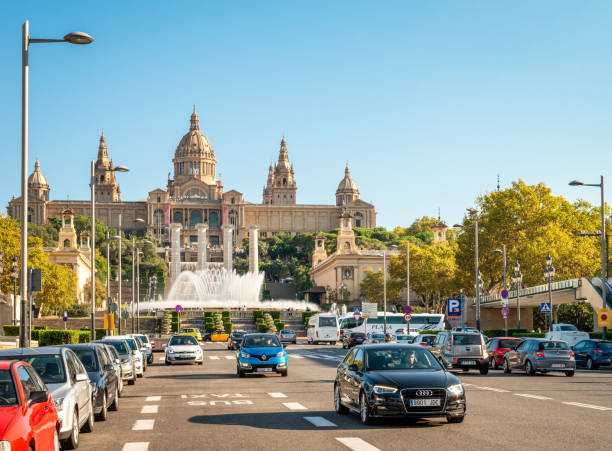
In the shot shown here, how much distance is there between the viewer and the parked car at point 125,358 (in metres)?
24.2

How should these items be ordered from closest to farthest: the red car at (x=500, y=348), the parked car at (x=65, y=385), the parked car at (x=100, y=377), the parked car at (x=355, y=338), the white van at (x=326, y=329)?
the parked car at (x=65, y=385) → the parked car at (x=100, y=377) → the red car at (x=500, y=348) → the parked car at (x=355, y=338) → the white van at (x=326, y=329)

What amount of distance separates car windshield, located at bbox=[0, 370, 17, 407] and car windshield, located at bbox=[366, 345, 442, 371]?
22.2ft

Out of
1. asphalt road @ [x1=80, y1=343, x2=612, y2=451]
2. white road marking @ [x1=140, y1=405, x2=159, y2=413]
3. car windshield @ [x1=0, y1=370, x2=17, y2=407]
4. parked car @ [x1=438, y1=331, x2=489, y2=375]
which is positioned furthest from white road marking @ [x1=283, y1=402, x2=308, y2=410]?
parked car @ [x1=438, y1=331, x2=489, y2=375]

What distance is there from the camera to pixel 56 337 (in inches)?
1853

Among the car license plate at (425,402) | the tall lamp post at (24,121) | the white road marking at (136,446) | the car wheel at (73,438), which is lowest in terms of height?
the white road marking at (136,446)

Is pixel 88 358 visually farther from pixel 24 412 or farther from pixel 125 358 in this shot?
pixel 125 358

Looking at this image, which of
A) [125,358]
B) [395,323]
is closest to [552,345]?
[125,358]

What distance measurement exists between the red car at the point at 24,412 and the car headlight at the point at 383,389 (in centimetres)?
520

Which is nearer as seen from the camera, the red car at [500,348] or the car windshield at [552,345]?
the car windshield at [552,345]

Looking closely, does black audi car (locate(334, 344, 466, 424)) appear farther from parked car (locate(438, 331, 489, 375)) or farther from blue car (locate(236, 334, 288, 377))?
parked car (locate(438, 331, 489, 375))

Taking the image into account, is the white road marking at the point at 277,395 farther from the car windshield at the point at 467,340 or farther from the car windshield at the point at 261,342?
the car windshield at the point at 467,340

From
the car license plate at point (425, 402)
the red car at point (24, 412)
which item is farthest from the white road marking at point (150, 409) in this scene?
the red car at point (24, 412)

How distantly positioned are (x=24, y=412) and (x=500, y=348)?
2705 centimetres

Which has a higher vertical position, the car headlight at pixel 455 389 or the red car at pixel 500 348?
the car headlight at pixel 455 389
